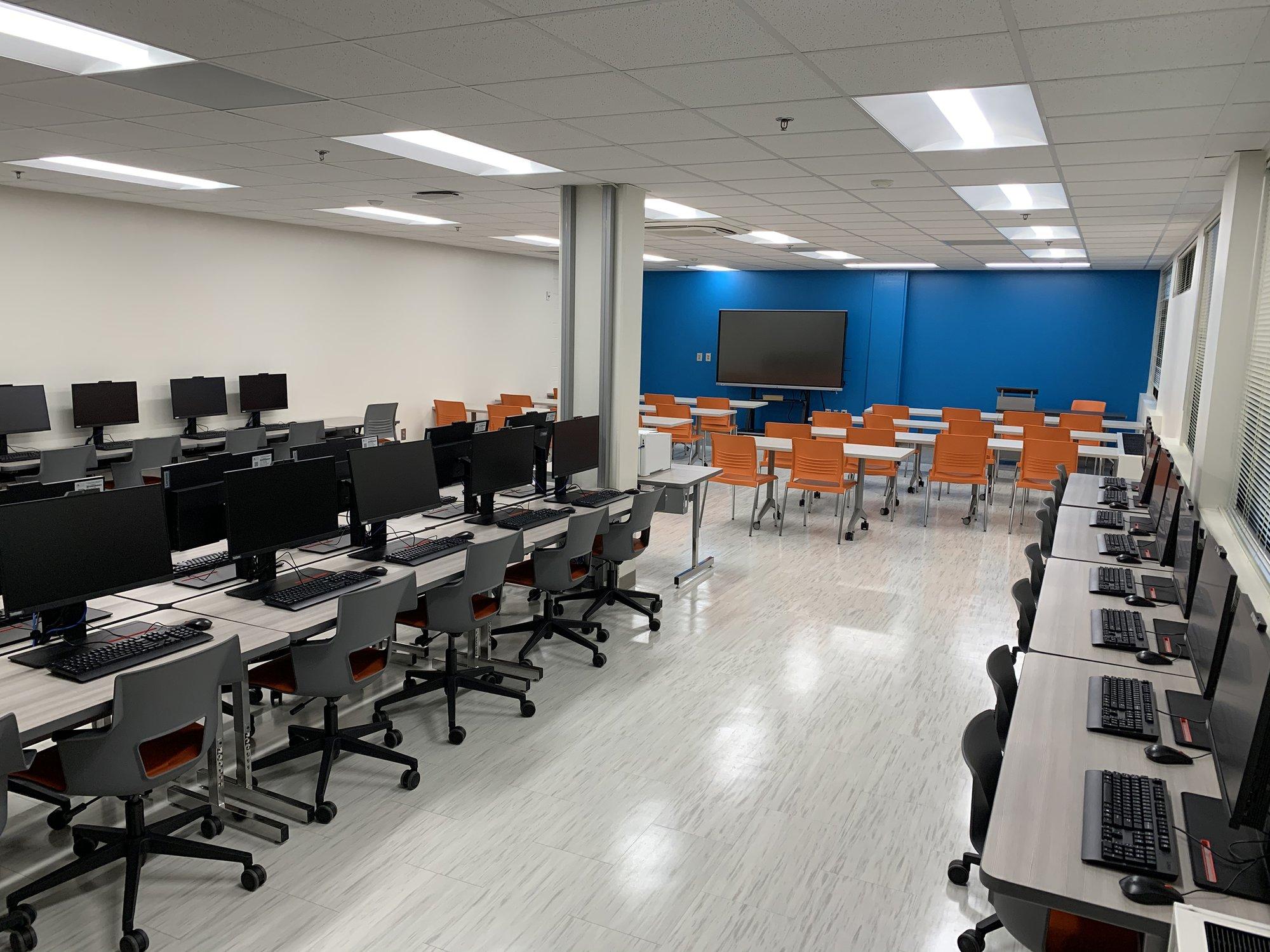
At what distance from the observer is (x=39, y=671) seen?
293 cm

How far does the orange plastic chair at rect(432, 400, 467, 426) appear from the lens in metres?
11.6

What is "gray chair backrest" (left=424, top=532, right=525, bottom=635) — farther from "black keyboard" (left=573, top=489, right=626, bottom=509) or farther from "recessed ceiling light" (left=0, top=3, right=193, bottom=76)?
"recessed ceiling light" (left=0, top=3, right=193, bottom=76)

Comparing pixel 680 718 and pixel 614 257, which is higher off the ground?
pixel 614 257

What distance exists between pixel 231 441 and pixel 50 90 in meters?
4.29

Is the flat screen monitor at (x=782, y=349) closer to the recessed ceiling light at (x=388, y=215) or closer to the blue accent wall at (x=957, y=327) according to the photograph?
the blue accent wall at (x=957, y=327)

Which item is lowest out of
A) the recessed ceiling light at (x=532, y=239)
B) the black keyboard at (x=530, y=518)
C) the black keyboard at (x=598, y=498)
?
the black keyboard at (x=530, y=518)

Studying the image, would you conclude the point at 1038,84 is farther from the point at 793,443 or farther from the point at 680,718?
the point at 793,443

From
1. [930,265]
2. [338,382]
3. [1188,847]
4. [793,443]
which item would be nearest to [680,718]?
[1188,847]

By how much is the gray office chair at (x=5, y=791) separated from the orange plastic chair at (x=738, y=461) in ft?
21.5

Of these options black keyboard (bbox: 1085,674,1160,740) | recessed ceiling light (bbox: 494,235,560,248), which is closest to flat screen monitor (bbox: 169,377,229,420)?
recessed ceiling light (bbox: 494,235,560,248)

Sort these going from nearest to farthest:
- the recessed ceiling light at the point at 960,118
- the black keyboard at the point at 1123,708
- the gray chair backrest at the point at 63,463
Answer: the black keyboard at the point at 1123,708
the recessed ceiling light at the point at 960,118
the gray chair backrest at the point at 63,463

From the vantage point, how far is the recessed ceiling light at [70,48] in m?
3.35

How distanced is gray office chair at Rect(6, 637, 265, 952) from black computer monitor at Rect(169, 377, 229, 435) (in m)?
6.18

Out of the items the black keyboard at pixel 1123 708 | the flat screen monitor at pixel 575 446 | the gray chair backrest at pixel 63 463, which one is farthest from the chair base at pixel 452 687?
the gray chair backrest at pixel 63 463
